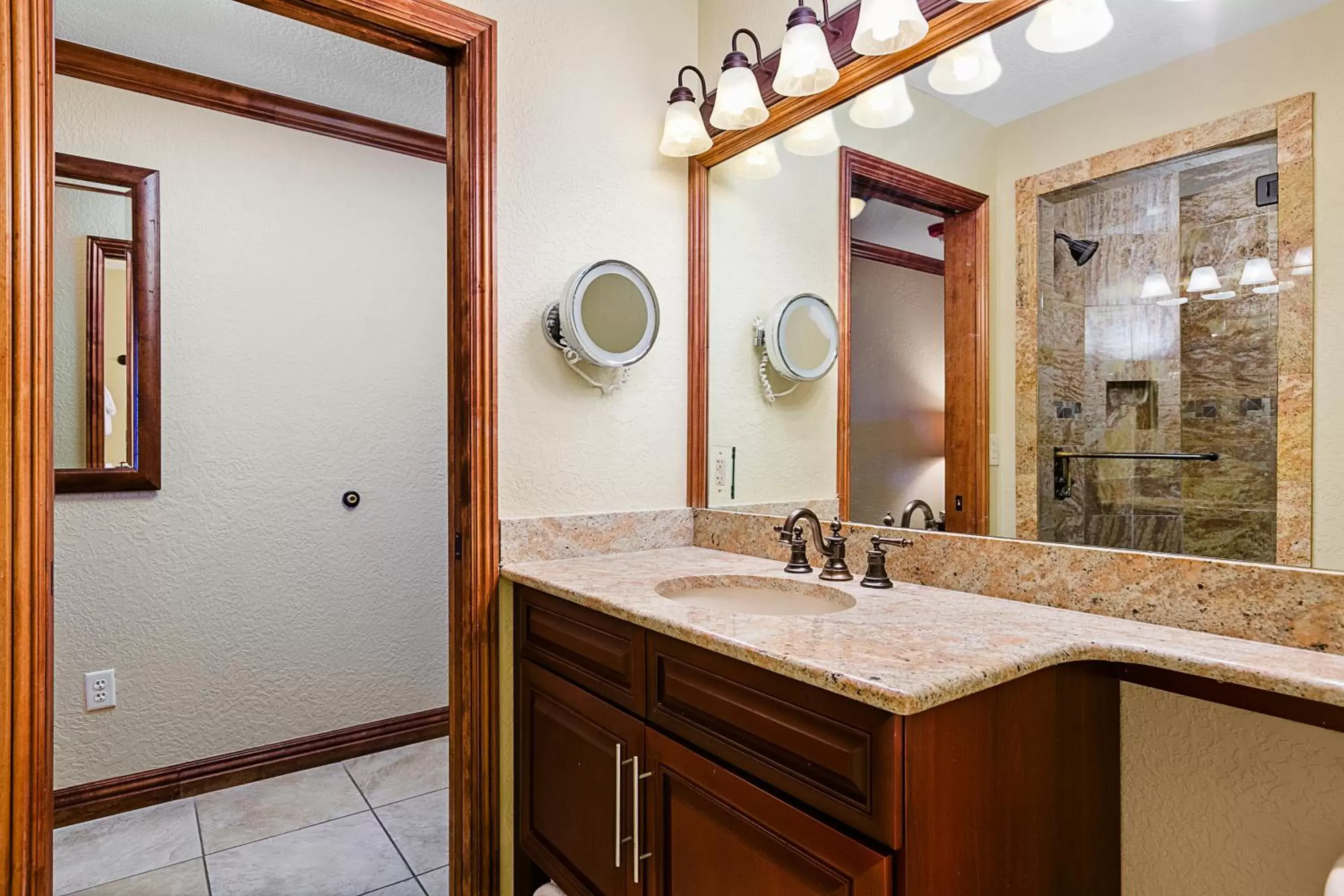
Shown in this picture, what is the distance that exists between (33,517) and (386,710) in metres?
1.68

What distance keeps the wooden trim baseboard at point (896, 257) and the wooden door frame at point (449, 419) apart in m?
0.85

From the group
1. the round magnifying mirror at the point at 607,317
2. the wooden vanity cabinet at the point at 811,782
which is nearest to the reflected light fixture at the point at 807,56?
the round magnifying mirror at the point at 607,317

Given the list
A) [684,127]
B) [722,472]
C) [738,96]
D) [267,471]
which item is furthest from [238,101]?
[722,472]

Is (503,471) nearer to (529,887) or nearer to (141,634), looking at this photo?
(529,887)

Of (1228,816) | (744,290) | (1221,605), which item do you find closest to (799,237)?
(744,290)

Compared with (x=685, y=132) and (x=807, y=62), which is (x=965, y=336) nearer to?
(x=807, y=62)

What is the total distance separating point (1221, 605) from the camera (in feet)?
3.48

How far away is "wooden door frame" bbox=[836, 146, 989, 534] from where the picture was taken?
4.65 ft

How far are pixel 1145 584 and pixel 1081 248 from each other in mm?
570

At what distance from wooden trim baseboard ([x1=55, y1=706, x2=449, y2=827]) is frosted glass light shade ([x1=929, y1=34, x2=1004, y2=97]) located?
2655 millimetres

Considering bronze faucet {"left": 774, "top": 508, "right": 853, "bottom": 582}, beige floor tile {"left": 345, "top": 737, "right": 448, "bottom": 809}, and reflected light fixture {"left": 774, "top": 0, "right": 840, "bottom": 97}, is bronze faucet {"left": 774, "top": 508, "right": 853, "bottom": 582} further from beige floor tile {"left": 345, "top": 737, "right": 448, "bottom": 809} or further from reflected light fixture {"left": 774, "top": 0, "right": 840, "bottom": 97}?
beige floor tile {"left": 345, "top": 737, "right": 448, "bottom": 809}

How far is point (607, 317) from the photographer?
1.82 metres

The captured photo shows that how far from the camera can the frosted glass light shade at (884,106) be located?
1540 mm

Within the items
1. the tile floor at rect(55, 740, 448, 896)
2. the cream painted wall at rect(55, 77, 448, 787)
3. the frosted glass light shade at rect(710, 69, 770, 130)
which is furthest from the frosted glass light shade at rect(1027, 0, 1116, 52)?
the tile floor at rect(55, 740, 448, 896)
